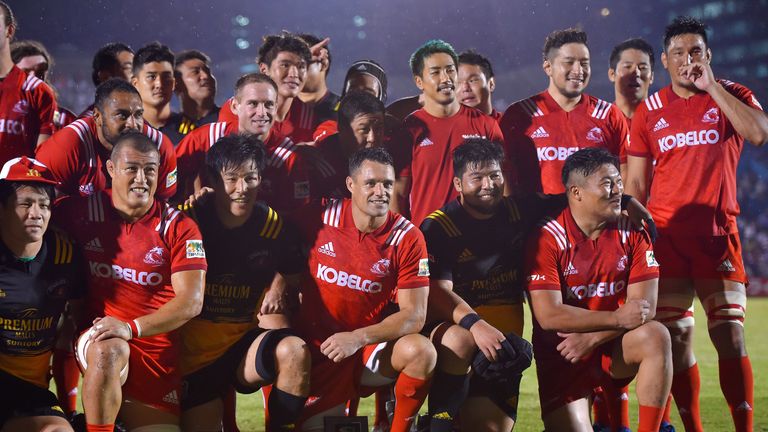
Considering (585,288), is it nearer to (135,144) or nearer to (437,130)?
(437,130)

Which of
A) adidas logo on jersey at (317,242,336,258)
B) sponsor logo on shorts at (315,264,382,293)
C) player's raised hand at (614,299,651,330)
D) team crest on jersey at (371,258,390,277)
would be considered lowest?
player's raised hand at (614,299,651,330)

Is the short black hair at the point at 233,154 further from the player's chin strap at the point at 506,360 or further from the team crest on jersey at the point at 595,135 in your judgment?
the team crest on jersey at the point at 595,135

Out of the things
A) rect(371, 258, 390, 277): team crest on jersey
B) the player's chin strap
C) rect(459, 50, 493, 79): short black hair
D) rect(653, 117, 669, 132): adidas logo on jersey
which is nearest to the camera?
the player's chin strap

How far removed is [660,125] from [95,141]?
306cm

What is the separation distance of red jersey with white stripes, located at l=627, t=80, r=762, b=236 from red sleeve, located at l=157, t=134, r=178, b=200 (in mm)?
2647

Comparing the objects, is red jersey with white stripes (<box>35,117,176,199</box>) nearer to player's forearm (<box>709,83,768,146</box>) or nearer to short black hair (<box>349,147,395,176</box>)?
short black hair (<box>349,147,395,176</box>)

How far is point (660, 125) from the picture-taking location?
15.8 feet

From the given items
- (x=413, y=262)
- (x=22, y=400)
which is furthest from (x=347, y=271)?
(x=22, y=400)

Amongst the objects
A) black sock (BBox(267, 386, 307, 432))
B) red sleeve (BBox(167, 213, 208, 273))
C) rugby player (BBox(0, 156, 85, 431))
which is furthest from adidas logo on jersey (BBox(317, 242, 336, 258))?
rugby player (BBox(0, 156, 85, 431))

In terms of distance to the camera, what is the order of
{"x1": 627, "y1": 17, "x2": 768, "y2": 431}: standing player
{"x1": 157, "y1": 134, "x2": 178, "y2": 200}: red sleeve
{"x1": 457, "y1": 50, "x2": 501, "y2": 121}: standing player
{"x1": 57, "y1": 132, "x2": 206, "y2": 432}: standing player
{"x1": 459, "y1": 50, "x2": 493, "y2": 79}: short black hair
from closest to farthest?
{"x1": 57, "y1": 132, "x2": 206, "y2": 432}: standing player, {"x1": 157, "y1": 134, "x2": 178, "y2": 200}: red sleeve, {"x1": 627, "y1": 17, "x2": 768, "y2": 431}: standing player, {"x1": 457, "y1": 50, "x2": 501, "y2": 121}: standing player, {"x1": 459, "y1": 50, "x2": 493, "y2": 79}: short black hair

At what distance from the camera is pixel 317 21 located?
21.6 meters

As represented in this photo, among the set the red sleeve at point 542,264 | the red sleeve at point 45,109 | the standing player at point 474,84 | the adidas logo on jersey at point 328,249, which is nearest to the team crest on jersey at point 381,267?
the adidas logo on jersey at point 328,249

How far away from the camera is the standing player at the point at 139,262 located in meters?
3.87

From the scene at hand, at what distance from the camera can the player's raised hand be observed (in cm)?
411
